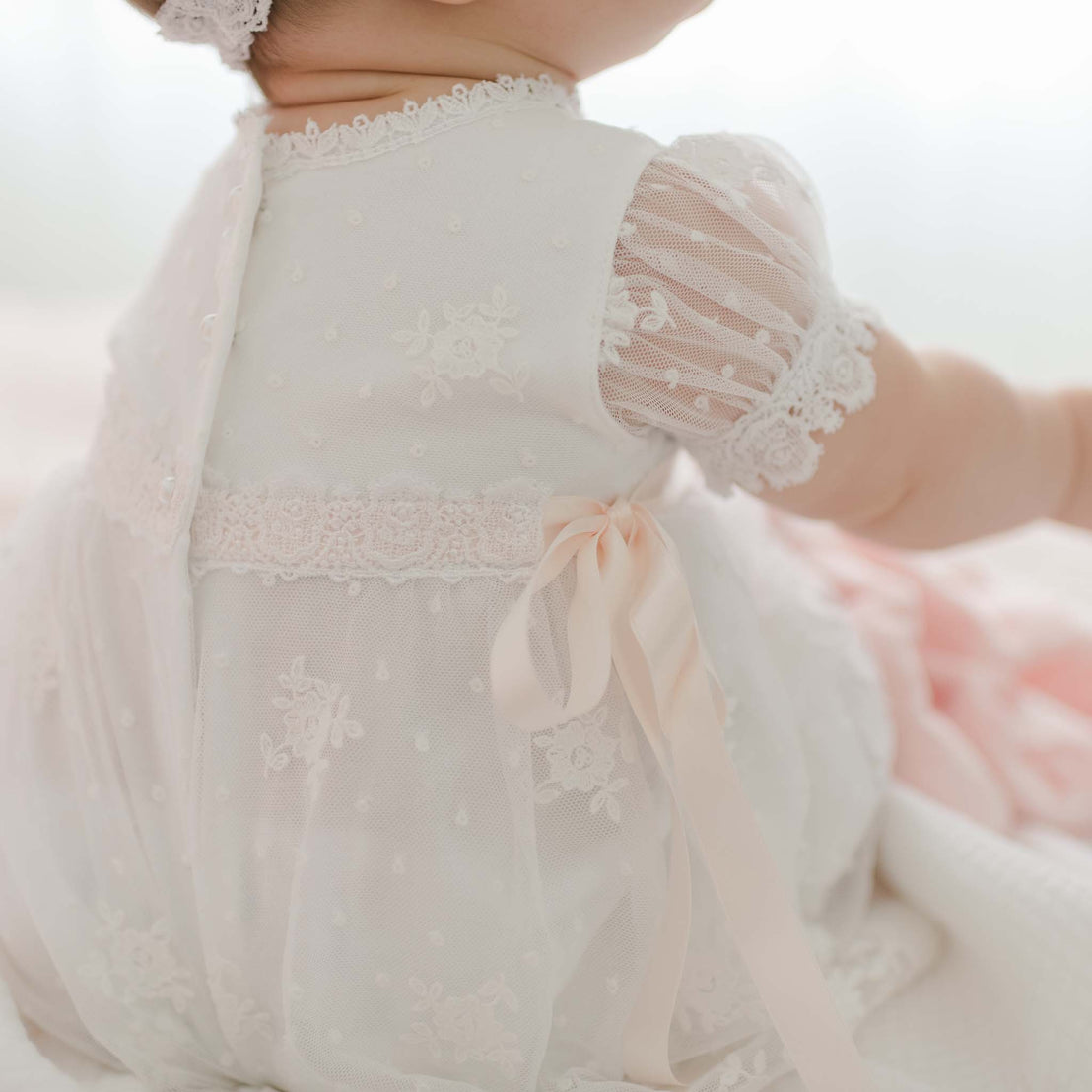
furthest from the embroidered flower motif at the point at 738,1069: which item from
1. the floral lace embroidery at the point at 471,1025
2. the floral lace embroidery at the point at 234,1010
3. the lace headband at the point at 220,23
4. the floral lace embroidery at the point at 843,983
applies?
the lace headband at the point at 220,23

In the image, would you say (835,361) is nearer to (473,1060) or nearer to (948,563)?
(473,1060)

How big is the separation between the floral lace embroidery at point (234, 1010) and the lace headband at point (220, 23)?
1.91 feet

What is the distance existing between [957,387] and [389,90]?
0.43 meters

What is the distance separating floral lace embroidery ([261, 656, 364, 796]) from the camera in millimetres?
684

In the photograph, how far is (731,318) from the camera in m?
0.67

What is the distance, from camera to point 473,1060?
692 mm

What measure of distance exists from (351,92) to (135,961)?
58 cm

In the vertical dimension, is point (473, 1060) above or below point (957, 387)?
below

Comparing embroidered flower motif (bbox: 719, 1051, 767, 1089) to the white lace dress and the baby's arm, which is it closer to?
the white lace dress

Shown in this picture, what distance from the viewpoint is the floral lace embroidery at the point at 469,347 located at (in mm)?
651

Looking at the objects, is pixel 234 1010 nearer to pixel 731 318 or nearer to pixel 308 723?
pixel 308 723

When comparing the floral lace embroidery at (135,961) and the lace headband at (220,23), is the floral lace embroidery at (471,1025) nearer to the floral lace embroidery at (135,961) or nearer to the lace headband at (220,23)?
the floral lace embroidery at (135,961)

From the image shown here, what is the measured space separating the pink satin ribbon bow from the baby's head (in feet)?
0.97

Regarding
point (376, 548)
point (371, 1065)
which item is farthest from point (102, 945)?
point (376, 548)
